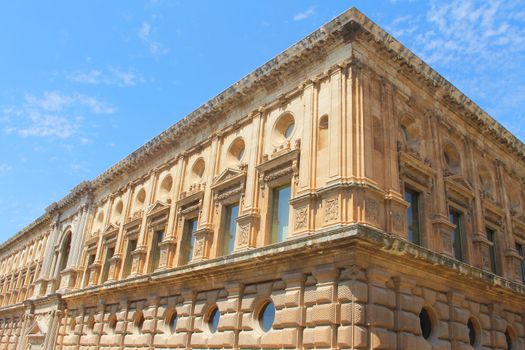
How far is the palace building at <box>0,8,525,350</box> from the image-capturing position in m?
11.8

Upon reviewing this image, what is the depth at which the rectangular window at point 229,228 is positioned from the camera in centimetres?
1641

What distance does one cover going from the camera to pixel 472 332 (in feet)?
46.8

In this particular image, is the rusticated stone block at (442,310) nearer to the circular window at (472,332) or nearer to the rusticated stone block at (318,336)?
the circular window at (472,332)

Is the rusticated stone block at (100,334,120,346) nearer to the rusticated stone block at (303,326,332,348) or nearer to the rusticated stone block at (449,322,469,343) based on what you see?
the rusticated stone block at (303,326,332,348)

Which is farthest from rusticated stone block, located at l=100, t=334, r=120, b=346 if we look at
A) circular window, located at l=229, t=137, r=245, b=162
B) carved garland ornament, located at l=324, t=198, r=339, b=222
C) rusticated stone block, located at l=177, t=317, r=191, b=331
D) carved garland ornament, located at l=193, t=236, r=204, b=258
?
carved garland ornament, located at l=324, t=198, r=339, b=222

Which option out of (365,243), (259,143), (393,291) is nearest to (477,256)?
(393,291)

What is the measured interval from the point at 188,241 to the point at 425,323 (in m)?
9.18

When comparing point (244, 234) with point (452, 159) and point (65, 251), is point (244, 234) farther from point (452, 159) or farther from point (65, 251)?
point (65, 251)

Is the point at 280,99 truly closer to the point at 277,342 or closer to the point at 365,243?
the point at 365,243

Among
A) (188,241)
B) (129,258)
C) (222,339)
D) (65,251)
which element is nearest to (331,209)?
(222,339)

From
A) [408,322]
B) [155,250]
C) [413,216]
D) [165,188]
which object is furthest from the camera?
[165,188]

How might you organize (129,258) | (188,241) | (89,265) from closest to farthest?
1. (188,241)
2. (129,258)
3. (89,265)

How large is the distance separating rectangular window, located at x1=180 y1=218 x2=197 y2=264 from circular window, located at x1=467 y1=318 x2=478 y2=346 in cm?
952

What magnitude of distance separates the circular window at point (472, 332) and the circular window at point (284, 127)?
306 inches
